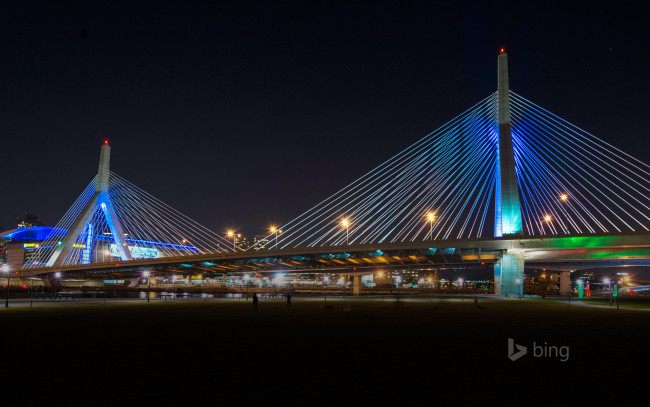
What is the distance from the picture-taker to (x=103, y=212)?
67.4 m

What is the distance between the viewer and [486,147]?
A: 47.0m

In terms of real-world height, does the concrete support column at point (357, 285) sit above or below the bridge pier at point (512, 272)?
below

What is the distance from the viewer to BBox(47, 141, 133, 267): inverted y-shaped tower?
215ft

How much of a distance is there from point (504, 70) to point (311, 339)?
1562 inches

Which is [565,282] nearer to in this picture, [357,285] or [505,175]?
[357,285]

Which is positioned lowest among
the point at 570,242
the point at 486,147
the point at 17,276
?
the point at 17,276

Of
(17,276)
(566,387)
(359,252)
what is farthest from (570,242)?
(17,276)

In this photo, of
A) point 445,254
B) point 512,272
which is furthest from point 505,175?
point 445,254

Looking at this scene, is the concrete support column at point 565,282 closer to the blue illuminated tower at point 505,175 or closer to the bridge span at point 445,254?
the bridge span at point 445,254

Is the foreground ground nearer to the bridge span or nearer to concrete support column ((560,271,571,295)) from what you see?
the bridge span

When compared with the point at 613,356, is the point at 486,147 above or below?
above

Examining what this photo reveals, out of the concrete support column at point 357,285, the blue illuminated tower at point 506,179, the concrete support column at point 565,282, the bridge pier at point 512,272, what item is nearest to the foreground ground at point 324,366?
the blue illuminated tower at point 506,179

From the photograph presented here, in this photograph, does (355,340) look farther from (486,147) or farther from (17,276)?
(17,276)

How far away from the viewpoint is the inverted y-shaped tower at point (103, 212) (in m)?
65.5
